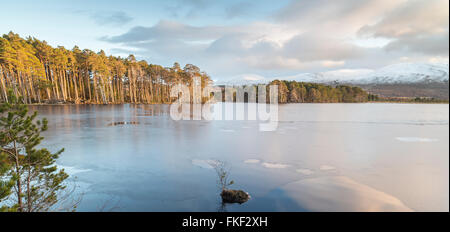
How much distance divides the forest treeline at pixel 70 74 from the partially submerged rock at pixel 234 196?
35270 mm

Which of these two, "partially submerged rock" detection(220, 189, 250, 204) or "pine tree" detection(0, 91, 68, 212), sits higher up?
"pine tree" detection(0, 91, 68, 212)

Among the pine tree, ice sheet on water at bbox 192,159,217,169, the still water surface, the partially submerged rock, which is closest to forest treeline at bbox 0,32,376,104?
the still water surface

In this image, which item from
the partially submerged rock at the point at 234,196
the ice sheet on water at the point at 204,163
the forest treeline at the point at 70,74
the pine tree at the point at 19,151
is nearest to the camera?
the pine tree at the point at 19,151

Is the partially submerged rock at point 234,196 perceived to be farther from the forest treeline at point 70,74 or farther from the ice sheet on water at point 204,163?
the forest treeline at point 70,74

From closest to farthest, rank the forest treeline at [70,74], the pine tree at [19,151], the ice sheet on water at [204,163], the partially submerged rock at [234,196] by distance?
the pine tree at [19,151], the partially submerged rock at [234,196], the ice sheet on water at [204,163], the forest treeline at [70,74]

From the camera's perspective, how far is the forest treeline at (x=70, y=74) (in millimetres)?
42531

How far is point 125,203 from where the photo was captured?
5.68 metres

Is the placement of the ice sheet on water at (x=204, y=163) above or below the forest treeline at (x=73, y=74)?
below

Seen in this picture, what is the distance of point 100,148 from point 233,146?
24.8ft

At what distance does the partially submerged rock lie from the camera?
5.75m

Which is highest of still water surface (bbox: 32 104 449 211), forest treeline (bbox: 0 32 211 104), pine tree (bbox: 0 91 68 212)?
forest treeline (bbox: 0 32 211 104)

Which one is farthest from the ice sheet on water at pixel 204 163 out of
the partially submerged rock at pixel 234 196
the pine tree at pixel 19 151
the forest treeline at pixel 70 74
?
the forest treeline at pixel 70 74

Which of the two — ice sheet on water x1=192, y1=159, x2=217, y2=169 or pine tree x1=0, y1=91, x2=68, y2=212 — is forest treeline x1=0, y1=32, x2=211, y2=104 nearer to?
ice sheet on water x1=192, y1=159, x2=217, y2=169
